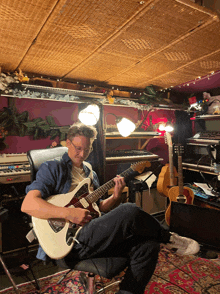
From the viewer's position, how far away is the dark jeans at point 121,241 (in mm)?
1357

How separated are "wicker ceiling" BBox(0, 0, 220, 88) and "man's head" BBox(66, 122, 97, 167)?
0.93 m

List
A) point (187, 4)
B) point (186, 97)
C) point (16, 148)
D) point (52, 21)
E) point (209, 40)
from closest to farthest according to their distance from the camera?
1. point (187, 4)
2. point (52, 21)
3. point (209, 40)
4. point (16, 148)
5. point (186, 97)

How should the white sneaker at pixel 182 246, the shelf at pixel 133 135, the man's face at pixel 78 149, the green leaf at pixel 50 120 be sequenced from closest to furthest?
the white sneaker at pixel 182 246
the man's face at pixel 78 149
the green leaf at pixel 50 120
the shelf at pixel 133 135

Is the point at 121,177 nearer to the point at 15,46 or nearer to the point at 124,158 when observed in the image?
the point at 124,158

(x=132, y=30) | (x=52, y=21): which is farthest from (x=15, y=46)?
(x=132, y=30)

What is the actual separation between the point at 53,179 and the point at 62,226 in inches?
14.5

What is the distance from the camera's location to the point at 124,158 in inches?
130

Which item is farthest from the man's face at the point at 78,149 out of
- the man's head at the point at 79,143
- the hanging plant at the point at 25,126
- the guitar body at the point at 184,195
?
the guitar body at the point at 184,195

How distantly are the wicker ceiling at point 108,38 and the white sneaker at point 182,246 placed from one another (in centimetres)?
191

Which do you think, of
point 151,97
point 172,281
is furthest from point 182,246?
point 151,97

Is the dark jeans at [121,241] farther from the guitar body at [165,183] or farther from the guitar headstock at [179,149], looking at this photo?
the guitar headstock at [179,149]

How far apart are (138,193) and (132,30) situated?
2.41 meters

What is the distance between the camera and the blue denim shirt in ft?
4.99

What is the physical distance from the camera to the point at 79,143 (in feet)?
6.05
